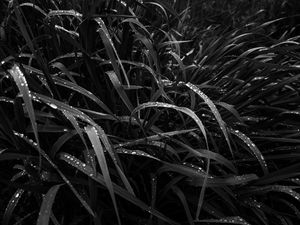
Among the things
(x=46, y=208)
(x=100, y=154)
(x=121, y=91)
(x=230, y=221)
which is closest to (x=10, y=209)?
(x=46, y=208)

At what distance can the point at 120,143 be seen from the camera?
49.3 inches

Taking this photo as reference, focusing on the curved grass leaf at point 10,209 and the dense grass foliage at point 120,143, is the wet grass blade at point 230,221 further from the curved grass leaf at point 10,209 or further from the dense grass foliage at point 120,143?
the curved grass leaf at point 10,209

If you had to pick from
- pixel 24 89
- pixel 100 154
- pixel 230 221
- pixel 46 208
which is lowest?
pixel 230 221

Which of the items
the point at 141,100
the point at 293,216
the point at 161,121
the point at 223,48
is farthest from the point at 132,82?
the point at 293,216

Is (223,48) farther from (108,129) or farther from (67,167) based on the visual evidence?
(67,167)

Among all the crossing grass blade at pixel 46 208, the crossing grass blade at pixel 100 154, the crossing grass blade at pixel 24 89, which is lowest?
the crossing grass blade at pixel 46 208

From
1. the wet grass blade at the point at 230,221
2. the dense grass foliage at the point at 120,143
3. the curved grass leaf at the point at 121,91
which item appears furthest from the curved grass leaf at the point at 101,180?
the curved grass leaf at the point at 121,91

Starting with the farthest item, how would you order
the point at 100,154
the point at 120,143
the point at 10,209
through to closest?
the point at 120,143, the point at 10,209, the point at 100,154

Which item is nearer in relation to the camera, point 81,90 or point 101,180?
point 101,180

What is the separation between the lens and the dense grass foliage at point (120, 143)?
1146 millimetres

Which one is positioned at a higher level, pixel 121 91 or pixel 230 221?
pixel 121 91

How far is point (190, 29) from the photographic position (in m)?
2.76

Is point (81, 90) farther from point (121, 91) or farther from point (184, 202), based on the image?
point (184, 202)

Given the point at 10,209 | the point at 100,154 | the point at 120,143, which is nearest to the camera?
the point at 100,154
